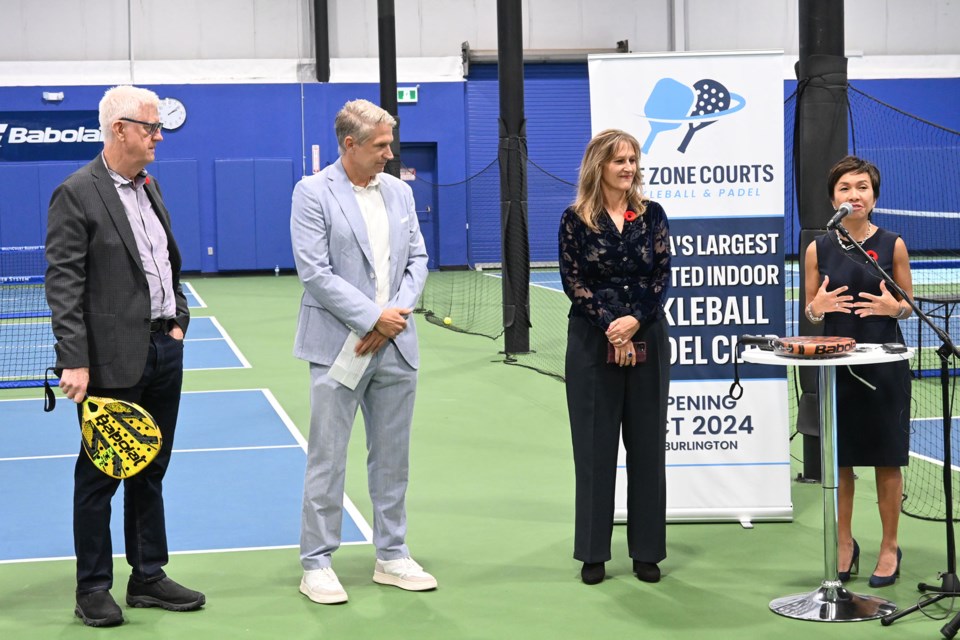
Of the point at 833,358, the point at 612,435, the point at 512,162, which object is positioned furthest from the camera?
the point at 512,162

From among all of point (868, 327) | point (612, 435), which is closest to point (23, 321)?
point (612, 435)

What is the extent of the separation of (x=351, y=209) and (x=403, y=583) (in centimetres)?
150

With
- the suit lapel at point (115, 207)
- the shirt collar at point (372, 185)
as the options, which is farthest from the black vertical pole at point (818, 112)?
the suit lapel at point (115, 207)

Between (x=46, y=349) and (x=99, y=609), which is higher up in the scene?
(x=46, y=349)

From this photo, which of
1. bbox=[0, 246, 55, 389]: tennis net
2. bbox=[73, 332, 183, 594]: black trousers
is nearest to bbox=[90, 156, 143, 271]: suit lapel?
bbox=[73, 332, 183, 594]: black trousers

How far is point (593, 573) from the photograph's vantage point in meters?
4.97

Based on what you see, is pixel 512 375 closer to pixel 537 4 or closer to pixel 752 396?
pixel 752 396

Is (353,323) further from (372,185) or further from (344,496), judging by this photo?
(344,496)

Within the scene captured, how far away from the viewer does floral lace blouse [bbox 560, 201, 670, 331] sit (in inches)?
193

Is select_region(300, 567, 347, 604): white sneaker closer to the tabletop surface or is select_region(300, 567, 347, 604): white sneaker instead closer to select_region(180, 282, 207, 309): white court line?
the tabletop surface

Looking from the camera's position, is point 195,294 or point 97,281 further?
point 195,294

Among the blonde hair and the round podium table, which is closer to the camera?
Answer: the round podium table

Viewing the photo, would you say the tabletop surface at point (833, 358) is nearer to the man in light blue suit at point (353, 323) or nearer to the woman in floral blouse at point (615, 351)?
the woman in floral blouse at point (615, 351)

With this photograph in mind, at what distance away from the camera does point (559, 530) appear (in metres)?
5.80
